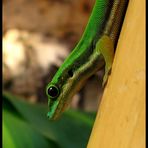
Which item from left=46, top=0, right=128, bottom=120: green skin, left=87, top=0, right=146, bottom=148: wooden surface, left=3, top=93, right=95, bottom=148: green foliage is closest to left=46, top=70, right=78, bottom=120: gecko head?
left=46, top=0, right=128, bottom=120: green skin

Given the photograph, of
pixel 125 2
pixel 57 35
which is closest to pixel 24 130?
pixel 125 2

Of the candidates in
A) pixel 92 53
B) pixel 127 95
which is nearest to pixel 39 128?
pixel 92 53

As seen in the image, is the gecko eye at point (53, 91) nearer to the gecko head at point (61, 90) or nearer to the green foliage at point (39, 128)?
the gecko head at point (61, 90)

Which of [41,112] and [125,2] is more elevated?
[125,2]

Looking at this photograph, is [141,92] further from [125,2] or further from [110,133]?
[125,2]

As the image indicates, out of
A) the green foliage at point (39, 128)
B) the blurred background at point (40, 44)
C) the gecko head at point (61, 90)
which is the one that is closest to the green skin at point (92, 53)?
the gecko head at point (61, 90)

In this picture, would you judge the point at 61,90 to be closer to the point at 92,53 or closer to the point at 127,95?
the point at 92,53

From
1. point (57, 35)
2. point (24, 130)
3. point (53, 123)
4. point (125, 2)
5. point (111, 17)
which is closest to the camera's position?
point (125, 2)
